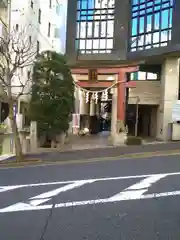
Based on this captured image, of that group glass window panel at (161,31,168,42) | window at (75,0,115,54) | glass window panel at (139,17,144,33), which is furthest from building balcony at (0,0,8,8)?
glass window panel at (161,31,168,42)

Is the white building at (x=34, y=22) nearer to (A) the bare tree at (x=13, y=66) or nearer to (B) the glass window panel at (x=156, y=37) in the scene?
(A) the bare tree at (x=13, y=66)

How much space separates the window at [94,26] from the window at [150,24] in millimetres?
2785

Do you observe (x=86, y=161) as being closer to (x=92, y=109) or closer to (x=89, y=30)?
(x=89, y=30)

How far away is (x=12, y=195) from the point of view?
8.05 meters

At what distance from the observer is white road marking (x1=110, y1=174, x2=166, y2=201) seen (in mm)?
7618

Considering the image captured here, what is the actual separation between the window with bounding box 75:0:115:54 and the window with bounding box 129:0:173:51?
2.78m

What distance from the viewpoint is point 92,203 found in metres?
7.02

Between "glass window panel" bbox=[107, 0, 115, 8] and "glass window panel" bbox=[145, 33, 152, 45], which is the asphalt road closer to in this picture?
"glass window panel" bbox=[145, 33, 152, 45]

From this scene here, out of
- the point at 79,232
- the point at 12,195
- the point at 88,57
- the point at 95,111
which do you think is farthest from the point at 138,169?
the point at 95,111

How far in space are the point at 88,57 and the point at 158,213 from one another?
2768 cm

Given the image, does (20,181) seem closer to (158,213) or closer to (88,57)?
(158,213)

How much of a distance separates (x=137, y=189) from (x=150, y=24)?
22.6 metres

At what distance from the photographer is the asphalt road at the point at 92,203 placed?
203 inches

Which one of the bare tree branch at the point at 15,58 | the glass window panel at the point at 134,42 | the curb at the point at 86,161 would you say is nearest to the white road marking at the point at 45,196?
the curb at the point at 86,161
